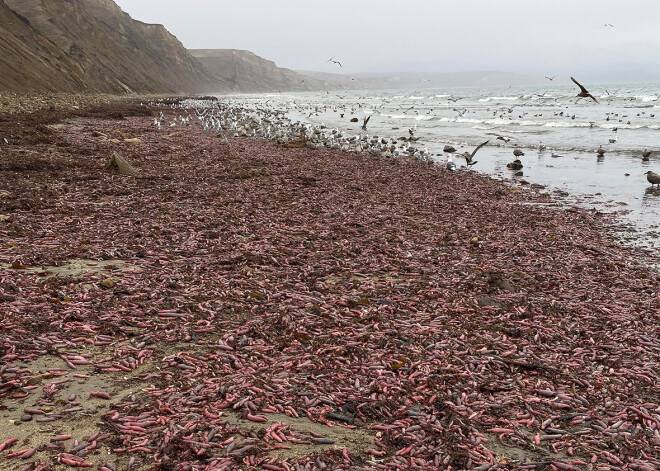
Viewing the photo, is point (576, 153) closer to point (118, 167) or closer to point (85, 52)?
point (118, 167)

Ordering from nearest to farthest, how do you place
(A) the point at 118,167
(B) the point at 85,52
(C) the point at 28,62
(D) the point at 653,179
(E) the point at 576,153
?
(A) the point at 118,167 → (D) the point at 653,179 → (E) the point at 576,153 → (C) the point at 28,62 → (B) the point at 85,52

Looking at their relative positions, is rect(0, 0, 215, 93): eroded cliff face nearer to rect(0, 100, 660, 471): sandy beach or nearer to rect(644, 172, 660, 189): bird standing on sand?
rect(0, 100, 660, 471): sandy beach

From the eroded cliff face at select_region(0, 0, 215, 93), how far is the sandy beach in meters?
43.6

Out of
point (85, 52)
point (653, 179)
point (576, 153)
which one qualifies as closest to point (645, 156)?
point (576, 153)

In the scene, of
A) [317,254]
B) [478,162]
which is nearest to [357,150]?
[478,162]

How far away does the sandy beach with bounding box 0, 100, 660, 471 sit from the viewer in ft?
13.3

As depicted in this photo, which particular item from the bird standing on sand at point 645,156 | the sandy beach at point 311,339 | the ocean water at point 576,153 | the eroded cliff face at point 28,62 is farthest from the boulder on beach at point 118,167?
the eroded cliff face at point 28,62

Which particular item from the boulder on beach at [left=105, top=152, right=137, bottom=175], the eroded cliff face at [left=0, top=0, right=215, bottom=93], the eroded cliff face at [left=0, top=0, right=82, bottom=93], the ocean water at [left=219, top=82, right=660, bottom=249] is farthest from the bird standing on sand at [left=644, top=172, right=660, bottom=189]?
the eroded cliff face at [left=0, top=0, right=215, bottom=93]

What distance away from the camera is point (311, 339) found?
19.7 ft

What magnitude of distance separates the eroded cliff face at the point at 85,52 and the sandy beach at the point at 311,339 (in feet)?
143

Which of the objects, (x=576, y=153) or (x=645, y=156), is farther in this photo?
(x=576, y=153)

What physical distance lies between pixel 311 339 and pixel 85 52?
91.2m

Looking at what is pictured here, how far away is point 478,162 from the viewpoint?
2508 cm

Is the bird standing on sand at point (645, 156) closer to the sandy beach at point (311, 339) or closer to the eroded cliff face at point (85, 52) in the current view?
the sandy beach at point (311, 339)
